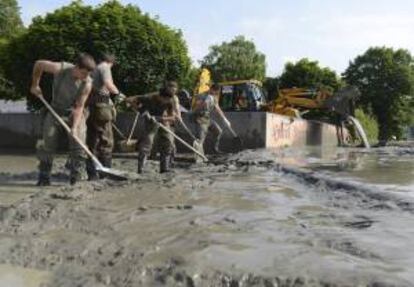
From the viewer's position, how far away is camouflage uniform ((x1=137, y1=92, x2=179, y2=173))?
33.4 ft

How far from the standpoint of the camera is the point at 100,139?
900cm

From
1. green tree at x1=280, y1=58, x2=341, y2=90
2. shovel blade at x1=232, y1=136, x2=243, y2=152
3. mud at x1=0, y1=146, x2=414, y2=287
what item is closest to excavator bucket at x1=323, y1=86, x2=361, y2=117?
shovel blade at x1=232, y1=136, x2=243, y2=152

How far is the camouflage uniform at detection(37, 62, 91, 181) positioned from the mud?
373 mm

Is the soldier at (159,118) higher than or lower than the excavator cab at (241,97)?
lower

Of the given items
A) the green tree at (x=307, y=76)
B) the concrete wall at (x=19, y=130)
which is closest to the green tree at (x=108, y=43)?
the concrete wall at (x=19, y=130)

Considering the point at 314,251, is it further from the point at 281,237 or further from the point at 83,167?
the point at 83,167

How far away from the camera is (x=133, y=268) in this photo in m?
4.12

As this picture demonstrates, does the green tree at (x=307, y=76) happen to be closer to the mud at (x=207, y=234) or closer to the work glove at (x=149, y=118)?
the work glove at (x=149, y=118)

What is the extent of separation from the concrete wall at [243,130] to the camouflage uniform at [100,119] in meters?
8.20

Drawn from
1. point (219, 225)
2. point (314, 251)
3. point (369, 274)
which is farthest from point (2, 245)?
point (369, 274)

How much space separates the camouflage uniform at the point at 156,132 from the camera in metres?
10.2

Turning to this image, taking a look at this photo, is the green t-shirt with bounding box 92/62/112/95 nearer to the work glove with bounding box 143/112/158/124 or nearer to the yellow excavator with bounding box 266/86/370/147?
the work glove with bounding box 143/112/158/124

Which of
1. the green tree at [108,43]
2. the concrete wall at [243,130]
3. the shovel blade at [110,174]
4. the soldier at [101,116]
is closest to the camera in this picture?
the shovel blade at [110,174]

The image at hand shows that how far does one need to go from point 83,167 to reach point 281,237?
→ 3.97m
